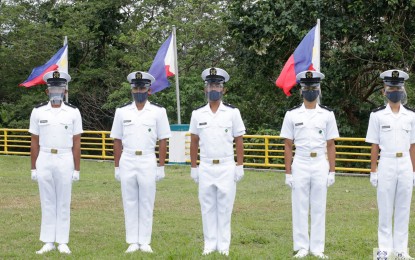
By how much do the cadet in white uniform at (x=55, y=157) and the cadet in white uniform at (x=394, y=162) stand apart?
3630 millimetres

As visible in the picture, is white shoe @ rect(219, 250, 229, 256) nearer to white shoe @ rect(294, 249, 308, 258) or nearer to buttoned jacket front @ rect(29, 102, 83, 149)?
white shoe @ rect(294, 249, 308, 258)

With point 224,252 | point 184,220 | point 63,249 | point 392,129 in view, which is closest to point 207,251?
point 224,252

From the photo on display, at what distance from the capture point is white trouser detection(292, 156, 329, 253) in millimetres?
8602

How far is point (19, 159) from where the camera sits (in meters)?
28.0

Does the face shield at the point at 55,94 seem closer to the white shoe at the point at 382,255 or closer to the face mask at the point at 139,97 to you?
the face mask at the point at 139,97

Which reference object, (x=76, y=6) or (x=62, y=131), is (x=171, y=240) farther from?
(x=76, y=6)

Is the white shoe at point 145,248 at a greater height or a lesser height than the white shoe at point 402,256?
greater

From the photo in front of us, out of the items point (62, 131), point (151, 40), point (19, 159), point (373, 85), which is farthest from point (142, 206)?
point (151, 40)

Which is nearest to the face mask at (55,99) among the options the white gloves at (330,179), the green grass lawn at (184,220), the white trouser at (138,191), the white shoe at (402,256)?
the white trouser at (138,191)

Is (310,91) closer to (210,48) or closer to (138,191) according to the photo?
(138,191)

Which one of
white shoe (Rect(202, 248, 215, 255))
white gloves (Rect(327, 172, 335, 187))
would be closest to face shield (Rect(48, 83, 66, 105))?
white shoe (Rect(202, 248, 215, 255))

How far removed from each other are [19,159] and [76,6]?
8322 millimetres

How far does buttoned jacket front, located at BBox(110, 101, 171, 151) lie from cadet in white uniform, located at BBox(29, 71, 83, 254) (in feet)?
1.91

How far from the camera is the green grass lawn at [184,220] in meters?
9.55
